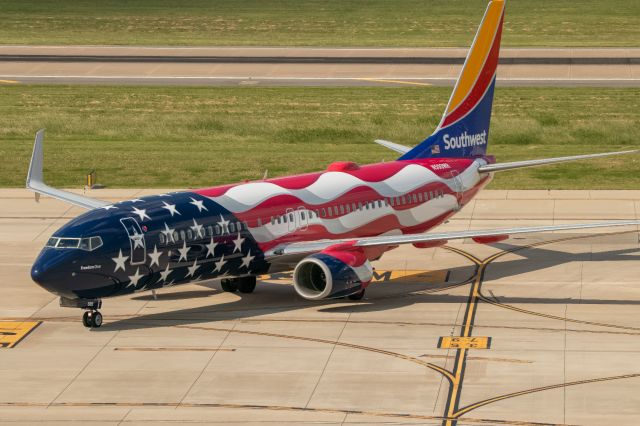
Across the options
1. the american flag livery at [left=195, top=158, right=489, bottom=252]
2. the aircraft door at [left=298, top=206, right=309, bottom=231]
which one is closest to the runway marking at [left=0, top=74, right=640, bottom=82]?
the american flag livery at [left=195, top=158, right=489, bottom=252]

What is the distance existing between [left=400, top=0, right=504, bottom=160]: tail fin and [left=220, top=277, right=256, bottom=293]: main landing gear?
10.6 metres

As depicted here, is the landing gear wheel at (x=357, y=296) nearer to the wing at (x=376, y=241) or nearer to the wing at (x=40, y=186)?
the wing at (x=376, y=241)

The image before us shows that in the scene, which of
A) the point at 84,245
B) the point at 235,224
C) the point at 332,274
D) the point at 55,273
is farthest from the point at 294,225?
the point at 55,273

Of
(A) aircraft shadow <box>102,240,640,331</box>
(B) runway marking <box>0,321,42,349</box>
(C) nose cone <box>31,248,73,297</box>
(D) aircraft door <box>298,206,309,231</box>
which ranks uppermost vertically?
(C) nose cone <box>31,248,73,297</box>

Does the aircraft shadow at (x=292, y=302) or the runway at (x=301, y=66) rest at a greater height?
the aircraft shadow at (x=292, y=302)

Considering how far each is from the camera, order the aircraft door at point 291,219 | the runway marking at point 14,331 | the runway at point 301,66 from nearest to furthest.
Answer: the runway marking at point 14,331
the aircraft door at point 291,219
the runway at point 301,66

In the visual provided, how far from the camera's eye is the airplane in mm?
47312

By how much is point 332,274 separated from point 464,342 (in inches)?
248

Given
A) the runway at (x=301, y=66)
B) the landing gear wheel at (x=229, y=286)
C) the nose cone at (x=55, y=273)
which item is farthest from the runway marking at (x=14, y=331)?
the runway at (x=301, y=66)

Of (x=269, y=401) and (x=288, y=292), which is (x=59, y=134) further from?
(x=269, y=401)

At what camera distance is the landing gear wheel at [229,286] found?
5338cm

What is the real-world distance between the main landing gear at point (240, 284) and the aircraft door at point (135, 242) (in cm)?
619

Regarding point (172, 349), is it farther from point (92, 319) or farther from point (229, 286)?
point (229, 286)

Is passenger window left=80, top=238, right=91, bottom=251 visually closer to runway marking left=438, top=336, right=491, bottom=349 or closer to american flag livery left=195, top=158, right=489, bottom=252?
american flag livery left=195, top=158, right=489, bottom=252
